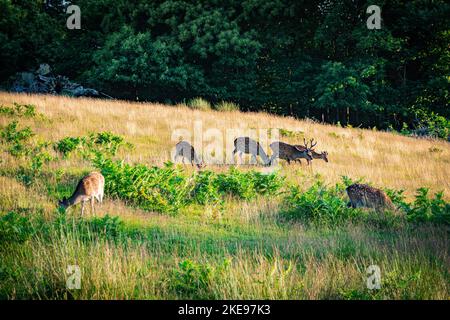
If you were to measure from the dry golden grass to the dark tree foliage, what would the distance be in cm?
789

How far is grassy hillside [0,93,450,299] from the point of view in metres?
4.89

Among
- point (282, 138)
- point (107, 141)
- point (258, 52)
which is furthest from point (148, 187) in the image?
point (258, 52)

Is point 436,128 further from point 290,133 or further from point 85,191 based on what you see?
point 85,191

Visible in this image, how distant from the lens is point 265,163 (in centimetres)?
1297

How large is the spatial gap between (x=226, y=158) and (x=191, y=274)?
821 centimetres

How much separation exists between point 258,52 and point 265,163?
1730 cm

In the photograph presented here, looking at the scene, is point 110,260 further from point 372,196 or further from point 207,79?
point 207,79

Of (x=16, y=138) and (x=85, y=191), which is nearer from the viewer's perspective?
(x=85, y=191)

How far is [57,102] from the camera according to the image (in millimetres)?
17906

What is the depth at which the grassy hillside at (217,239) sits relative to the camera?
489 centimetres

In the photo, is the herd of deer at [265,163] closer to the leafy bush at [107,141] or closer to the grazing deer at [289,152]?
the grazing deer at [289,152]

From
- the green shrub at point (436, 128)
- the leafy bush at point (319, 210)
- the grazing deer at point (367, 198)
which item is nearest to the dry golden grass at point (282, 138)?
the grazing deer at point (367, 198)
